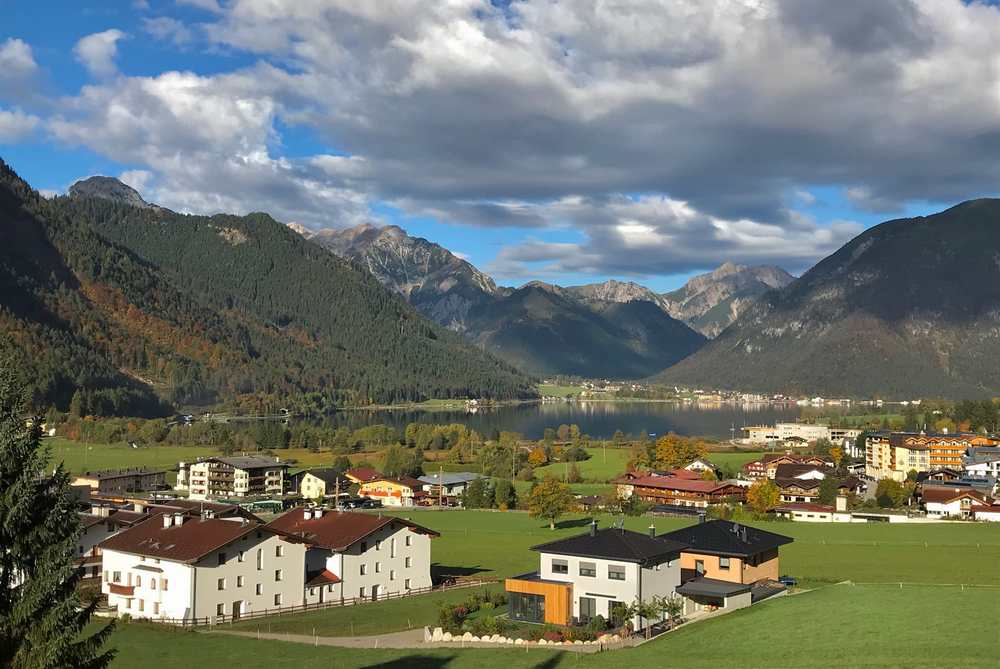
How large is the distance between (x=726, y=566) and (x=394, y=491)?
6001 centimetres

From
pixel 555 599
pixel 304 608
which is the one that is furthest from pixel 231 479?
pixel 555 599

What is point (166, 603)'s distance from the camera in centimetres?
3962

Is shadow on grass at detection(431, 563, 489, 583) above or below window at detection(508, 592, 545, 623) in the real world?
below

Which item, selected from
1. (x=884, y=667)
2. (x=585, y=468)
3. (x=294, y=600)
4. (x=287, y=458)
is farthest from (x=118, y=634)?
(x=287, y=458)

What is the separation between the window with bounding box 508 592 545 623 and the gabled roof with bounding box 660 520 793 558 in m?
8.18

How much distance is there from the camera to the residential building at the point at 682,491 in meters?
88.5

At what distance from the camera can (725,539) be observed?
4244 cm

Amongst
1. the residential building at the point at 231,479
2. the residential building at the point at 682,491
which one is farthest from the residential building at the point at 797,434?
the residential building at the point at 231,479

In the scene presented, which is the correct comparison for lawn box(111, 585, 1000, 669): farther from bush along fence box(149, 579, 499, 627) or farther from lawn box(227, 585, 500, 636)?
bush along fence box(149, 579, 499, 627)

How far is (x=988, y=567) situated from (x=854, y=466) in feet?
250

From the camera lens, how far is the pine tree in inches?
596

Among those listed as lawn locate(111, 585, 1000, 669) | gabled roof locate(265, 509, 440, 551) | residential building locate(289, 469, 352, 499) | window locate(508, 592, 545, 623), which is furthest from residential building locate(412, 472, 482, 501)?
lawn locate(111, 585, 1000, 669)

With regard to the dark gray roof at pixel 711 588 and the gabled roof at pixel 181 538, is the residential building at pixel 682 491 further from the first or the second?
the gabled roof at pixel 181 538

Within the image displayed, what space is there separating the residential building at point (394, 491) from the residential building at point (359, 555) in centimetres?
4547
